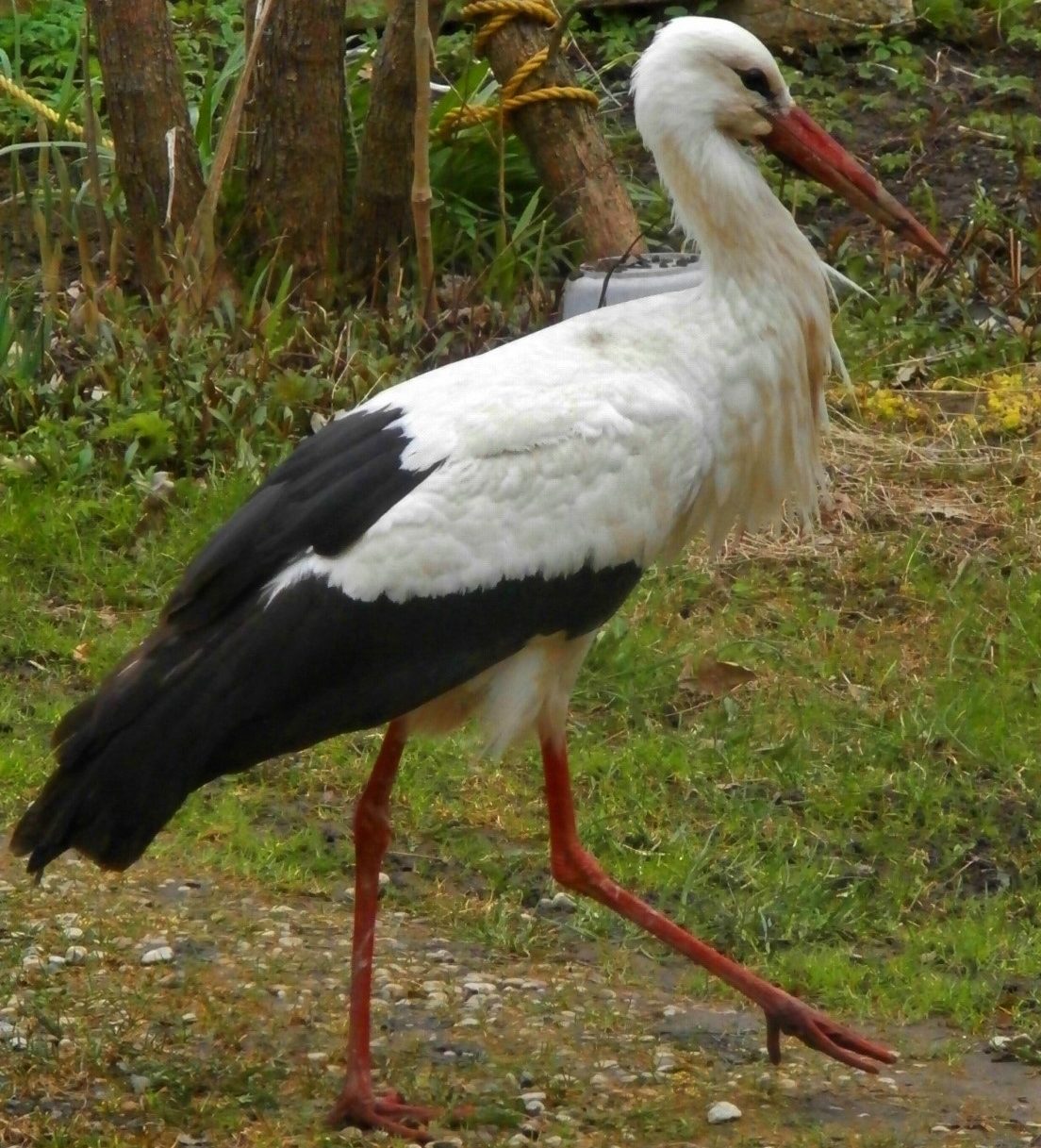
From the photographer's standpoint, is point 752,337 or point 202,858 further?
point 202,858

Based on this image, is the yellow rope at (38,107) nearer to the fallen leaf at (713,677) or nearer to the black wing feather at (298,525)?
the fallen leaf at (713,677)

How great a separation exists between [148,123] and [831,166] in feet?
11.8

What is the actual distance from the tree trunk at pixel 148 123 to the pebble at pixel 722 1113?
451 cm

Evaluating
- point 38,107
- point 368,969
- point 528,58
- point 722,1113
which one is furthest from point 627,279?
point 722,1113

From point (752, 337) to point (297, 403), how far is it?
2866mm

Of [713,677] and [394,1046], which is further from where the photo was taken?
[713,677]

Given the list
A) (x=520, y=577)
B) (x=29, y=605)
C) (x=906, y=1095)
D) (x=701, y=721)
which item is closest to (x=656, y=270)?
(x=701, y=721)

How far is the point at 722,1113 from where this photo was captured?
13.7 feet

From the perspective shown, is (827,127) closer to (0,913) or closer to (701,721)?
(701,721)

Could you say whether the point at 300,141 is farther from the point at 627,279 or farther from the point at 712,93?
the point at 712,93

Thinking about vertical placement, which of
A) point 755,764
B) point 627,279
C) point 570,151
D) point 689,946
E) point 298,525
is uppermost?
point 570,151

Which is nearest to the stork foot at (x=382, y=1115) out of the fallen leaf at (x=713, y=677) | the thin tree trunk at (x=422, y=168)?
the fallen leaf at (x=713, y=677)

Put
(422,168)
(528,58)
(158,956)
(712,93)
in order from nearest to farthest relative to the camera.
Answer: (712,93) < (158,956) < (422,168) < (528,58)

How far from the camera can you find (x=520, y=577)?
4266mm
